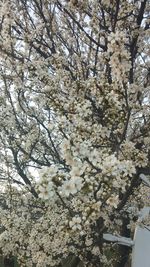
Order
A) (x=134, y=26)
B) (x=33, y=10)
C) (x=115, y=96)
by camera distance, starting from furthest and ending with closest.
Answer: (x=33, y=10), (x=134, y=26), (x=115, y=96)

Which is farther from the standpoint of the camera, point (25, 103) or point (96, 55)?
point (25, 103)

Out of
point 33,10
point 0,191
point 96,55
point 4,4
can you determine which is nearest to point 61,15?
point 33,10

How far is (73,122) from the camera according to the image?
18.3 ft

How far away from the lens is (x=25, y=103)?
10.1 meters

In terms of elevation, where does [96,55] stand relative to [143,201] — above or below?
above

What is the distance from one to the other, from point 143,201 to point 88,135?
418 centimetres

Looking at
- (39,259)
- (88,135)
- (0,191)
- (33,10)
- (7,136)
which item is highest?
(33,10)

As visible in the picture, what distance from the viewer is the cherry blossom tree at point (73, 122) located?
452cm

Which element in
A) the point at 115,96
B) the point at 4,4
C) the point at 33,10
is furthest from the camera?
the point at 33,10

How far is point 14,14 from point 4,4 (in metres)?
0.60

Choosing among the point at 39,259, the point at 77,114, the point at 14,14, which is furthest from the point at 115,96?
the point at 39,259

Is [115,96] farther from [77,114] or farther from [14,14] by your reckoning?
[14,14]

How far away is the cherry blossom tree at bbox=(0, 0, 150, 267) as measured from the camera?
452 centimetres

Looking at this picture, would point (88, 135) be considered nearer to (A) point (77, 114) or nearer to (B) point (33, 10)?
(A) point (77, 114)
